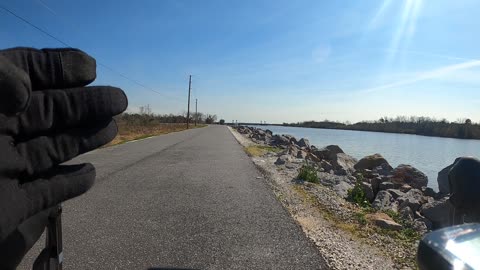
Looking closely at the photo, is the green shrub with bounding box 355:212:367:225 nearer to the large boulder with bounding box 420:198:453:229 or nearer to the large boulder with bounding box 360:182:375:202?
the large boulder with bounding box 420:198:453:229

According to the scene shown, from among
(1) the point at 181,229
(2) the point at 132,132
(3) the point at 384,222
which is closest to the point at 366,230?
(3) the point at 384,222

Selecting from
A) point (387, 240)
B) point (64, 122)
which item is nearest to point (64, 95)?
point (64, 122)

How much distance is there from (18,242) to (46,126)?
562 mm

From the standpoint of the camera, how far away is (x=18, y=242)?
5.56ft

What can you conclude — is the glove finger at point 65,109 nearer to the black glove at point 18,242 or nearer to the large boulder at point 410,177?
the black glove at point 18,242

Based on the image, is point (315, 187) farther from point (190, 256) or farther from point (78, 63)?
point (78, 63)

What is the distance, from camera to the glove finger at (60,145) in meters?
1.58

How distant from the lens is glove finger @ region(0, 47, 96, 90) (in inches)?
60.6

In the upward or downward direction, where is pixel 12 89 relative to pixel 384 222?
upward

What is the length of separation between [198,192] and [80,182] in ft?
18.9

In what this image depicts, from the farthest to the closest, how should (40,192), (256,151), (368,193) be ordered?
(256,151) < (368,193) < (40,192)

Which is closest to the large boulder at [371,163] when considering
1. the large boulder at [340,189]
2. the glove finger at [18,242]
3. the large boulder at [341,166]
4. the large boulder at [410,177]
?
the large boulder at [341,166]

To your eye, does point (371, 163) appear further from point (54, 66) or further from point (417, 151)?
point (417, 151)

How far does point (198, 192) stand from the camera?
755 cm
